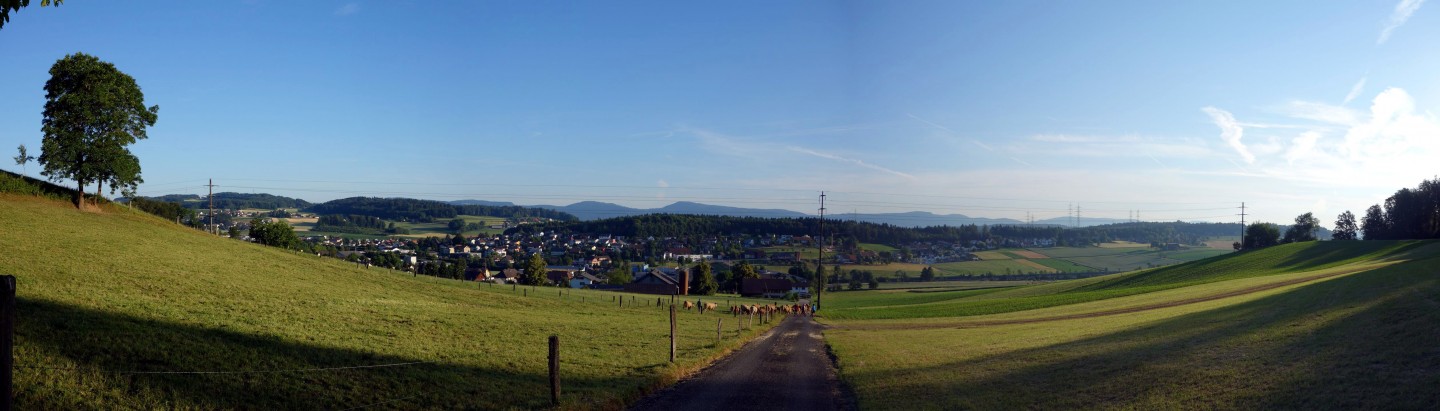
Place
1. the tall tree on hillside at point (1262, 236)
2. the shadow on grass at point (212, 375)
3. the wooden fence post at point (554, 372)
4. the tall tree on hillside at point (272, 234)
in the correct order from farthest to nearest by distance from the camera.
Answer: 1. the tall tree on hillside at point (1262, 236)
2. the tall tree on hillside at point (272, 234)
3. the wooden fence post at point (554, 372)
4. the shadow on grass at point (212, 375)

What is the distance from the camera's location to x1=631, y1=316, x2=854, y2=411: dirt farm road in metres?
15.1

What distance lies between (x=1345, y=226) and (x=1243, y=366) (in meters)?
156

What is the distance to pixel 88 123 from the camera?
161 ft

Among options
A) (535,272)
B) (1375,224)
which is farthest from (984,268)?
(535,272)

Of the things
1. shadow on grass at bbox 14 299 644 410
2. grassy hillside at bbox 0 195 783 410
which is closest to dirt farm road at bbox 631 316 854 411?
grassy hillside at bbox 0 195 783 410

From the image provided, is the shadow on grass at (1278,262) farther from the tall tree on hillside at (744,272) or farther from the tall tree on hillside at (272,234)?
the tall tree on hillside at (272,234)

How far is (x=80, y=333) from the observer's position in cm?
1359

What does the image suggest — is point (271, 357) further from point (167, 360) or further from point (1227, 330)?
point (1227, 330)

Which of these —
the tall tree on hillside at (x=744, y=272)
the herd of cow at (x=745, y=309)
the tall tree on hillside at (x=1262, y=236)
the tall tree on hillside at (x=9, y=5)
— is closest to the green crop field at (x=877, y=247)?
the tall tree on hillside at (x=744, y=272)

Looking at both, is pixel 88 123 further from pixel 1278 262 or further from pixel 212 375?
pixel 1278 262

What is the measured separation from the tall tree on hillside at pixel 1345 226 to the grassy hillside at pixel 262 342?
14758cm

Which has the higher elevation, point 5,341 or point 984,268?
point 5,341

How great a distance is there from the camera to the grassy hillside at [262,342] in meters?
12.0

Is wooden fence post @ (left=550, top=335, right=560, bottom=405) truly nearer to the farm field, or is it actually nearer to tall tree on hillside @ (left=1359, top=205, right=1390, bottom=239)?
the farm field
